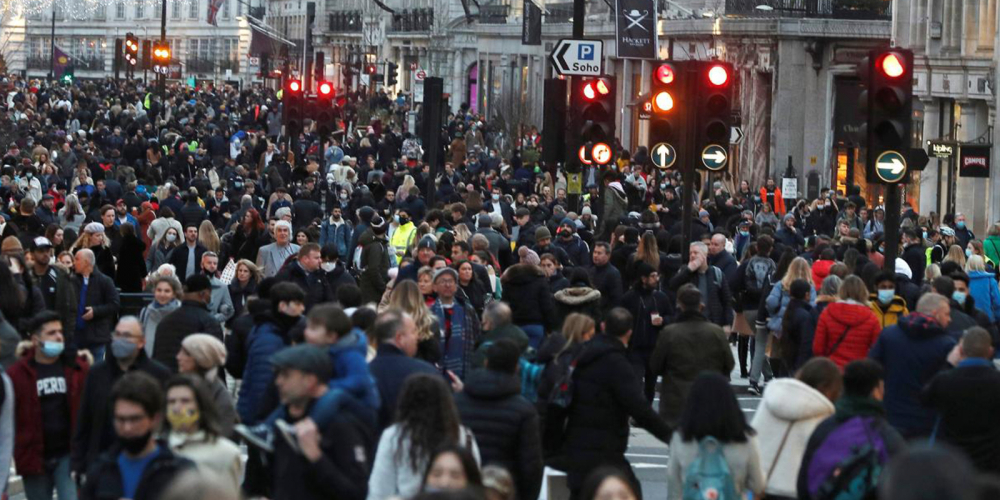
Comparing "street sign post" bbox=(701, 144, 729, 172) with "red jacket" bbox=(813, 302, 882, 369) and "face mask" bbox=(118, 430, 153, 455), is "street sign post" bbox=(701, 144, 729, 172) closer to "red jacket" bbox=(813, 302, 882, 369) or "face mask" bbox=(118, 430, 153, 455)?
"red jacket" bbox=(813, 302, 882, 369)

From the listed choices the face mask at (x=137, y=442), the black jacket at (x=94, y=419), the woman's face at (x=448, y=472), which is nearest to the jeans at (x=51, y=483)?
the black jacket at (x=94, y=419)

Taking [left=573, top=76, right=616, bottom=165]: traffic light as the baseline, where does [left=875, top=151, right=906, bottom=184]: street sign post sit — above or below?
below

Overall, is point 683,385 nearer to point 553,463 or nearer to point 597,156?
point 553,463

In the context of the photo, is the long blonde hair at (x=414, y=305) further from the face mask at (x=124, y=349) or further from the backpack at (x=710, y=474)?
the backpack at (x=710, y=474)

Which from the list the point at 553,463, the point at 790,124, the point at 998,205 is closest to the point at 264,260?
the point at 553,463

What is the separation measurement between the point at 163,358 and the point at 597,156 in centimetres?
857

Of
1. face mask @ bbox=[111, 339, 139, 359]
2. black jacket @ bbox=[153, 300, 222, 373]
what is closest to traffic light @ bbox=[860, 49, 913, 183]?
black jacket @ bbox=[153, 300, 222, 373]

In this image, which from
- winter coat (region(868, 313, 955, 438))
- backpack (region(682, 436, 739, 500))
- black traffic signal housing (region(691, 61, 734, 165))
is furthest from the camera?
black traffic signal housing (region(691, 61, 734, 165))

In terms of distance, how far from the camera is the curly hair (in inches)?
324

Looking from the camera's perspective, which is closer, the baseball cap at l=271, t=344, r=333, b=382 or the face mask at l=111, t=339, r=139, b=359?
the baseball cap at l=271, t=344, r=333, b=382

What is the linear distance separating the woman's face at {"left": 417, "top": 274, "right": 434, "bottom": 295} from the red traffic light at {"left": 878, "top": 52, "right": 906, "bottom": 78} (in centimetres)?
343

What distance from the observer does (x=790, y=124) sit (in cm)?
4675

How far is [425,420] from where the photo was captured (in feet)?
27.1

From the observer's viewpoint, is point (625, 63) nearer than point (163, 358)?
No
